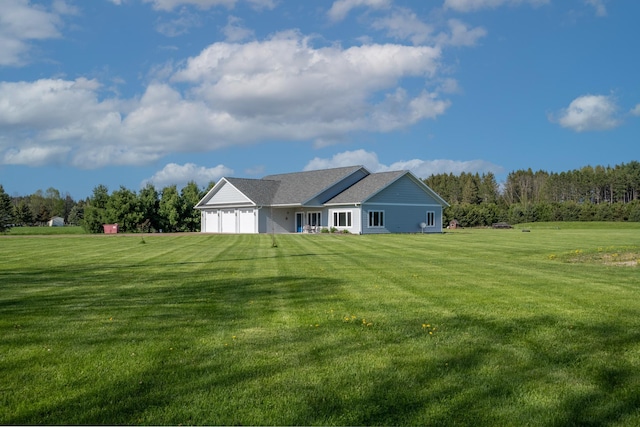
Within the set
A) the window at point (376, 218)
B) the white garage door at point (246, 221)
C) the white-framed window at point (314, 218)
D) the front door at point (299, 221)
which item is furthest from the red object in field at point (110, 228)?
the window at point (376, 218)

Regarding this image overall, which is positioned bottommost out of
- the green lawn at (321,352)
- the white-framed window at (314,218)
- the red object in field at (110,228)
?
the green lawn at (321,352)

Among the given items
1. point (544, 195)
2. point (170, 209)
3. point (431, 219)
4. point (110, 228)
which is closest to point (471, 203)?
point (544, 195)

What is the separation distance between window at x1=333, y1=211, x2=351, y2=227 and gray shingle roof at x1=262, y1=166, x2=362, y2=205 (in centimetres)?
243

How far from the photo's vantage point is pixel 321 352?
226 inches

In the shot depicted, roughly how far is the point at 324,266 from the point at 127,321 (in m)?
7.78

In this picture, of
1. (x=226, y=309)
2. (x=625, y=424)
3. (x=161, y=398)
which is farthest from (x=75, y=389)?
(x=625, y=424)

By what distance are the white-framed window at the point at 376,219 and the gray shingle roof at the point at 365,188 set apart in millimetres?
1630

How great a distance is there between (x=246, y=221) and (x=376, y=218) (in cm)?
1140

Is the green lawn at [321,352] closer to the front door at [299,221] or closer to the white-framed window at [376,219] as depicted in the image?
the white-framed window at [376,219]

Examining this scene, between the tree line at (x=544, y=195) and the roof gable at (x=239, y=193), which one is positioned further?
the tree line at (x=544, y=195)

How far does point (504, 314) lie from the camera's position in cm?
763

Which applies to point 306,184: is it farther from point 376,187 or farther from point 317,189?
point 376,187

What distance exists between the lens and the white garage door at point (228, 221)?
46.2 metres

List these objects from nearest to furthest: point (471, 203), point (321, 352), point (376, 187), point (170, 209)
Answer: point (321, 352) → point (376, 187) → point (170, 209) → point (471, 203)
